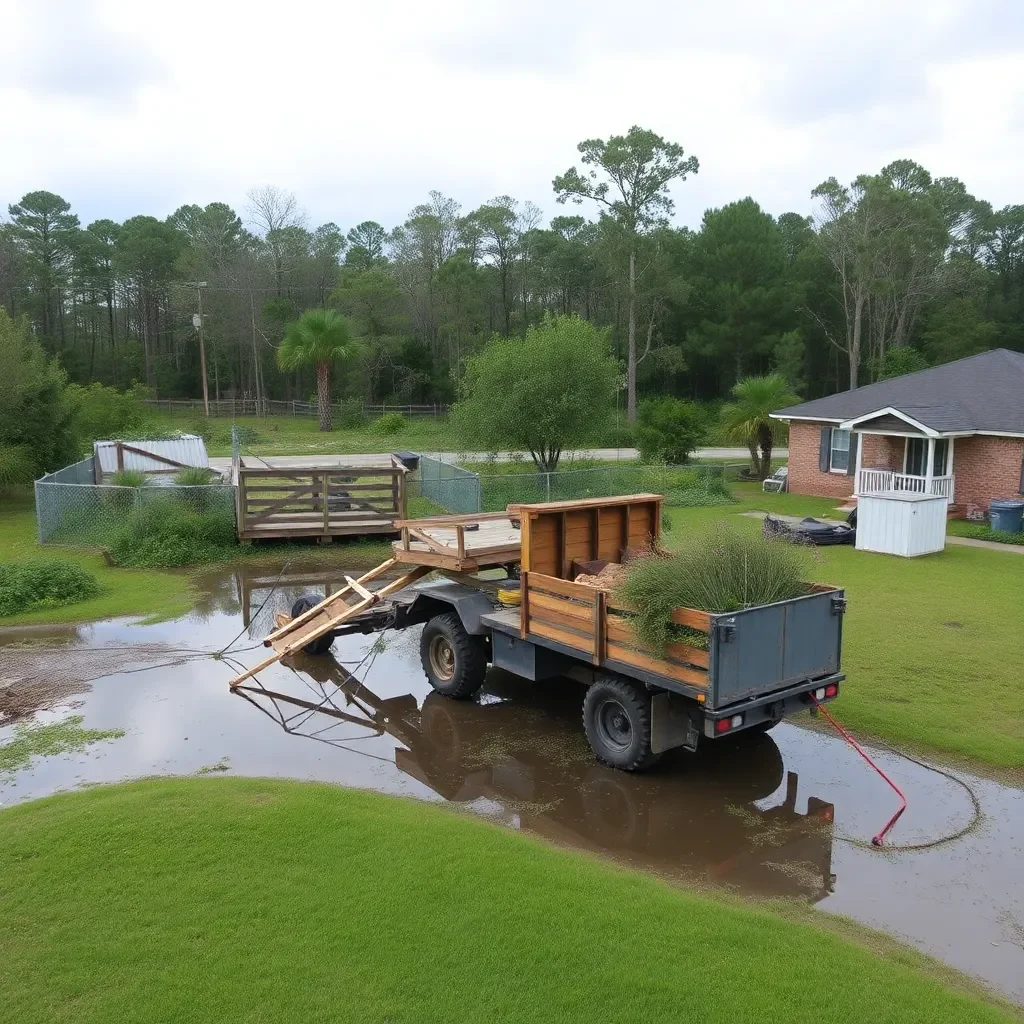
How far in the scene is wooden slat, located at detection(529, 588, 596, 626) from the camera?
26.1 feet

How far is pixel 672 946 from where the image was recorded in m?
5.08

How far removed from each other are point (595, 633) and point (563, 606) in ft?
1.68

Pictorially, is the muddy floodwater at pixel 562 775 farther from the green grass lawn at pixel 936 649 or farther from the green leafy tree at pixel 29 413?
the green leafy tree at pixel 29 413

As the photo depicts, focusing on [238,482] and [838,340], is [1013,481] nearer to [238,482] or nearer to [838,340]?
[238,482]

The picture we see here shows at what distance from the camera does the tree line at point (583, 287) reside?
4853cm

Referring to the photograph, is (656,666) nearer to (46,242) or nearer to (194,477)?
(194,477)

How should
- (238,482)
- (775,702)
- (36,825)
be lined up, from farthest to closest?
1. (238,482)
2. (775,702)
3. (36,825)

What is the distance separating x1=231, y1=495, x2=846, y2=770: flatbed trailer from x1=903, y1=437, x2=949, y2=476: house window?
14.4 metres

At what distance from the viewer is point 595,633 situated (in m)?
7.78

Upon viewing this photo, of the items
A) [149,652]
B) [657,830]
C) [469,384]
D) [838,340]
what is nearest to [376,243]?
[838,340]

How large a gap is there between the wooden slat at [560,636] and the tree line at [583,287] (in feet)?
127

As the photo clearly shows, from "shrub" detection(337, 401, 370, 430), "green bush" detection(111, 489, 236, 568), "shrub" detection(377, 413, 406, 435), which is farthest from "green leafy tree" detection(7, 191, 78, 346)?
"green bush" detection(111, 489, 236, 568)

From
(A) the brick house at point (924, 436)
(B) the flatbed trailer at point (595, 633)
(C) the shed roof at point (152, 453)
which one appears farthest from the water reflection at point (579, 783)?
(C) the shed roof at point (152, 453)

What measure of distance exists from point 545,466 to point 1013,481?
11980mm
